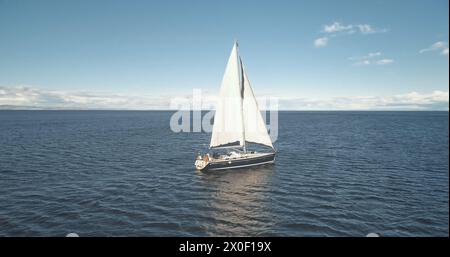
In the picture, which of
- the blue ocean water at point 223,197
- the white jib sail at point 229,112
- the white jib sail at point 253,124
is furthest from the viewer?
the white jib sail at point 253,124

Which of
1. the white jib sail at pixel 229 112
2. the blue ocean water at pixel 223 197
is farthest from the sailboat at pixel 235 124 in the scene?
the blue ocean water at pixel 223 197

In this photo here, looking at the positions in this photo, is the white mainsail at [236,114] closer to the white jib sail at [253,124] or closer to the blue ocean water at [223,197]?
the white jib sail at [253,124]

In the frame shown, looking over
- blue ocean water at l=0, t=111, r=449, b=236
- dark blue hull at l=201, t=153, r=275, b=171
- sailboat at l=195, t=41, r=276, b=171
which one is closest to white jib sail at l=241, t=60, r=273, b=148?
sailboat at l=195, t=41, r=276, b=171

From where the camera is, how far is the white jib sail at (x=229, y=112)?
44.8 metres

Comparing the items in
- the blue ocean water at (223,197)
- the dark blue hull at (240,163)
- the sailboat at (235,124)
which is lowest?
the blue ocean water at (223,197)

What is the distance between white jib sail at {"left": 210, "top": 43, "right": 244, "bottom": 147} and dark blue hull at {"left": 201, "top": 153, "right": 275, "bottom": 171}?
324 centimetres

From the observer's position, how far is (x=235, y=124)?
155ft

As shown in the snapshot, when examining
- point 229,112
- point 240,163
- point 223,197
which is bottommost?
point 223,197

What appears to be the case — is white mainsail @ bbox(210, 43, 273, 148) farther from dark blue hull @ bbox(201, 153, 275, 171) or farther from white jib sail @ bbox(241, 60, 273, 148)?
dark blue hull @ bbox(201, 153, 275, 171)

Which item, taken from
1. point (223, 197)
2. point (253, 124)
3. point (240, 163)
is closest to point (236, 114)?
point (253, 124)

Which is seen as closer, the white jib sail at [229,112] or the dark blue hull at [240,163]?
the dark blue hull at [240,163]

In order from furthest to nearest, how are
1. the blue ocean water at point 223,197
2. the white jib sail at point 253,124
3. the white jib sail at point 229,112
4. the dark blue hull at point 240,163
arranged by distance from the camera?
the white jib sail at point 253,124 < the white jib sail at point 229,112 < the dark blue hull at point 240,163 < the blue ocean water at point 223,197

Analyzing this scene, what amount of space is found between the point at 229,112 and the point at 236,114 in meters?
1.21

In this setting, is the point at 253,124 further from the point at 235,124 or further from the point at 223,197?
the point at 223,197
